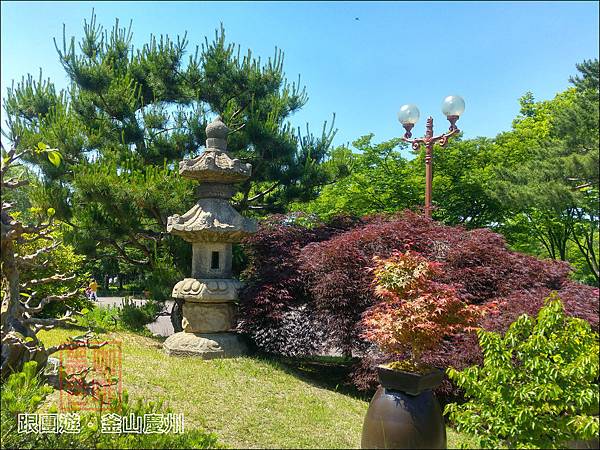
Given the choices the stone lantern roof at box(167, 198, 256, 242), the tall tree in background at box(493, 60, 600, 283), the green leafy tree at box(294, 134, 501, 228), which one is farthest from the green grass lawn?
the green leafy tree at box(294, 134, 501, 228)

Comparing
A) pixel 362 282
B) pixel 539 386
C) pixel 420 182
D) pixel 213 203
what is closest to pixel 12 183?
pixel 213 203

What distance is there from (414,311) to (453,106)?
169 inches

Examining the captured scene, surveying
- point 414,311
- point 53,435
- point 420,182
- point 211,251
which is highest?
point 420,182

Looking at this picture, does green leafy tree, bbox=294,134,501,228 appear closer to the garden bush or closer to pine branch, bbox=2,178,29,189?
the garden bush

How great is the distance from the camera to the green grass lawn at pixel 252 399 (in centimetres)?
440

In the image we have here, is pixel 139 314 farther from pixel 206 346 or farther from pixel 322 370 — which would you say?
pixel 322 370

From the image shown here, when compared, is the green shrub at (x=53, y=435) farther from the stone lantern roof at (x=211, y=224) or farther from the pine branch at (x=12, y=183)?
the stone lantern roof at (x=211, y=224)

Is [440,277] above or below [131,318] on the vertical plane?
above

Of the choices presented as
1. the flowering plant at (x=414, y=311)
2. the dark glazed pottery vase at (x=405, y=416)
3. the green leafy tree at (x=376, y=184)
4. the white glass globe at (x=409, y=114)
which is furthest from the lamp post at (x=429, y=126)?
the green leafy tree at (x=376, y=184)

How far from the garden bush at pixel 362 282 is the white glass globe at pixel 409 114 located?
1727mm

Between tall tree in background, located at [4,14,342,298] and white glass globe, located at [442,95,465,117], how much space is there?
2845 mm

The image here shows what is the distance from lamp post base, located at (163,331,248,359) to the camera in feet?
22.8

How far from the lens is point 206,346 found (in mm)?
7000

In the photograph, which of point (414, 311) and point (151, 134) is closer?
point (414, 311)
